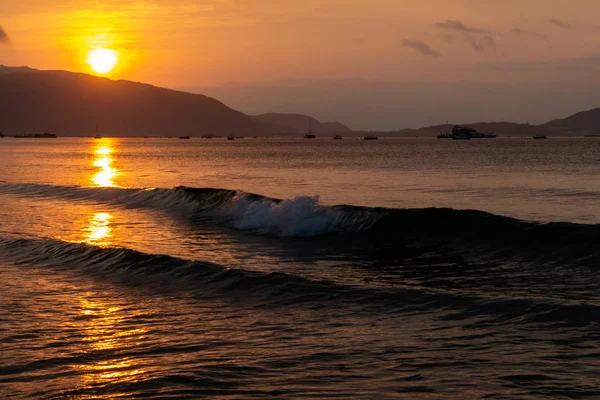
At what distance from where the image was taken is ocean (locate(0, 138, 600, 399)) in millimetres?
10742

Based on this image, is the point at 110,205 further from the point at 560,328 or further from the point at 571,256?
the point at 560,328

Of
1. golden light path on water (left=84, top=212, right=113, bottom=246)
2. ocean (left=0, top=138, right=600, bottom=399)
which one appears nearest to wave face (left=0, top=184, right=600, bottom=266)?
ocean (left=0, top=138, right=600, bottom=399)

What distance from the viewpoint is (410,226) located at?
94.7 feet

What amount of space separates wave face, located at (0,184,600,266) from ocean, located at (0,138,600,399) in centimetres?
9

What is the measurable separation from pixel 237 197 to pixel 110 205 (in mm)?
9192

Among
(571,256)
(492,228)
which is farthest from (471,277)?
(492,228)

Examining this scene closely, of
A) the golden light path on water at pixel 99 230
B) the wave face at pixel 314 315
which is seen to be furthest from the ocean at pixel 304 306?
the golden light path on water at pixel 99 230

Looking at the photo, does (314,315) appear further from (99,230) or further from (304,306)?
(99,230)

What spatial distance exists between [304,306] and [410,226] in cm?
1384

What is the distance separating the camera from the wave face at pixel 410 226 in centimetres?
2280

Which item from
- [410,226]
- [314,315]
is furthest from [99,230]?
[314,315]

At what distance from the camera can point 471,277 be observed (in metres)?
19.0

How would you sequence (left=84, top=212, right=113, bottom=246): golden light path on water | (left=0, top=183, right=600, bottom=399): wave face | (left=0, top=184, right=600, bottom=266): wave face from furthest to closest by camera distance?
(left=84, top=212, right=113, bottom=246): golden light path on water → (left=0, top=184, right=600, bottom=266): wave face → (left=0, top=183, right=600, bottom=399): wave face

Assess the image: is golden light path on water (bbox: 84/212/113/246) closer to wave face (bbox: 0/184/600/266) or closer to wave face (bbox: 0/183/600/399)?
wave face (bbox: 0/183/600/399)
